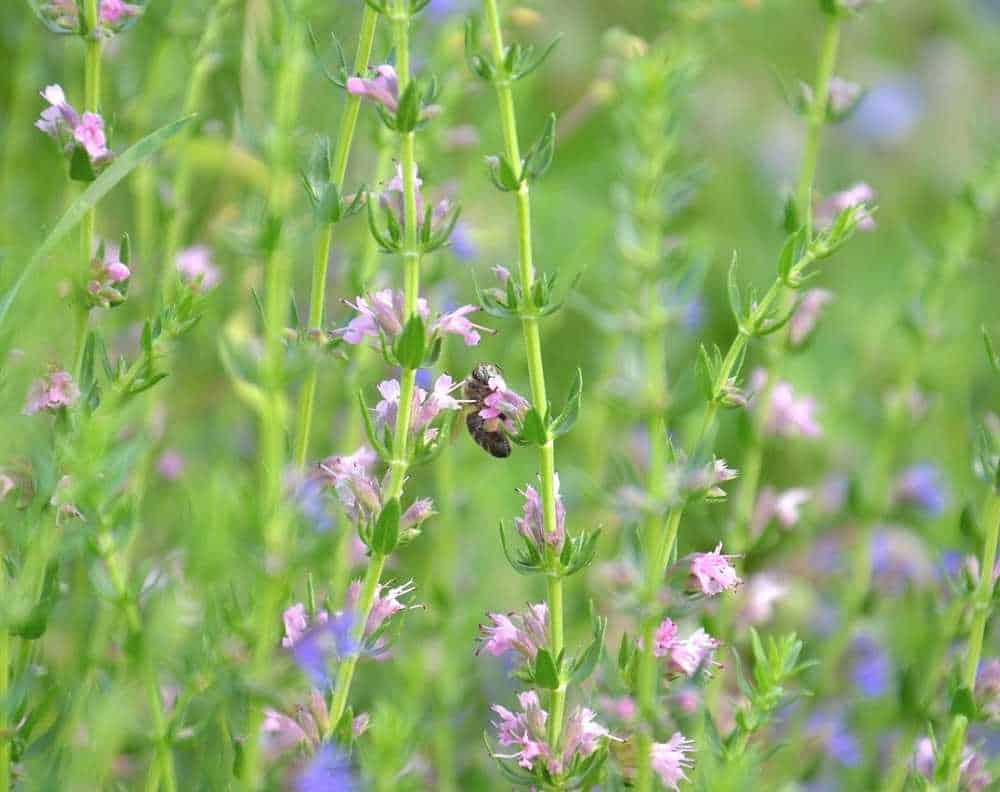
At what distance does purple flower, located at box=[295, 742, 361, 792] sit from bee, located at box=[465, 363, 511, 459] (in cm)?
41

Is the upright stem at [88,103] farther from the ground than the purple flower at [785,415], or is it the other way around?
the upright stem at [88,103]

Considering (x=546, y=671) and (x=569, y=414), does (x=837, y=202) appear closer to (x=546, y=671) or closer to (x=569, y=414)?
(x=569, y=414)

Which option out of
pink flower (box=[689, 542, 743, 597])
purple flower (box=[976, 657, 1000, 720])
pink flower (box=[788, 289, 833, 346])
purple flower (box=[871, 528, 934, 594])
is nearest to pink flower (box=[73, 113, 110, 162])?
pink flower (box=[689, 542, 743, 597])

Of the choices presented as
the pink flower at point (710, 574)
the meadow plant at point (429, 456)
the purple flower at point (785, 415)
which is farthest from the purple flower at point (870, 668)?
the pink flower at point (710, 574)

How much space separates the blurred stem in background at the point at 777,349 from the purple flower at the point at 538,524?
67 centimetres

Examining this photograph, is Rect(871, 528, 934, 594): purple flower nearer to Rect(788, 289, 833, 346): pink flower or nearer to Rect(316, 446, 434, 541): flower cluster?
Rect(788, 289, 833, 346): pink flower

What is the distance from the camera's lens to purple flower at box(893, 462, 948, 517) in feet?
9.17

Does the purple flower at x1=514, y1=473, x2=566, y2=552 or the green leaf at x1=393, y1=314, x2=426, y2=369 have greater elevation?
the green leaf at x1=393, y1=314, x2=426, y2=369

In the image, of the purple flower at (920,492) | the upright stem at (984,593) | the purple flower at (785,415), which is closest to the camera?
the upright stem at (984,593)

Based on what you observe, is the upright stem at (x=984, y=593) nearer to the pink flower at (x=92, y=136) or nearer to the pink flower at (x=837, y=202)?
the pink flower at (x=837, y=202)

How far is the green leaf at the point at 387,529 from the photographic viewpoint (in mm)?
1344

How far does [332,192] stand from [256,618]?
438 mm

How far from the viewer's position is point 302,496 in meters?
1.21

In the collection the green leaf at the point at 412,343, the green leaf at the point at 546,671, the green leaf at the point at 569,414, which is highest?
the green leaf at the point at 412,343
